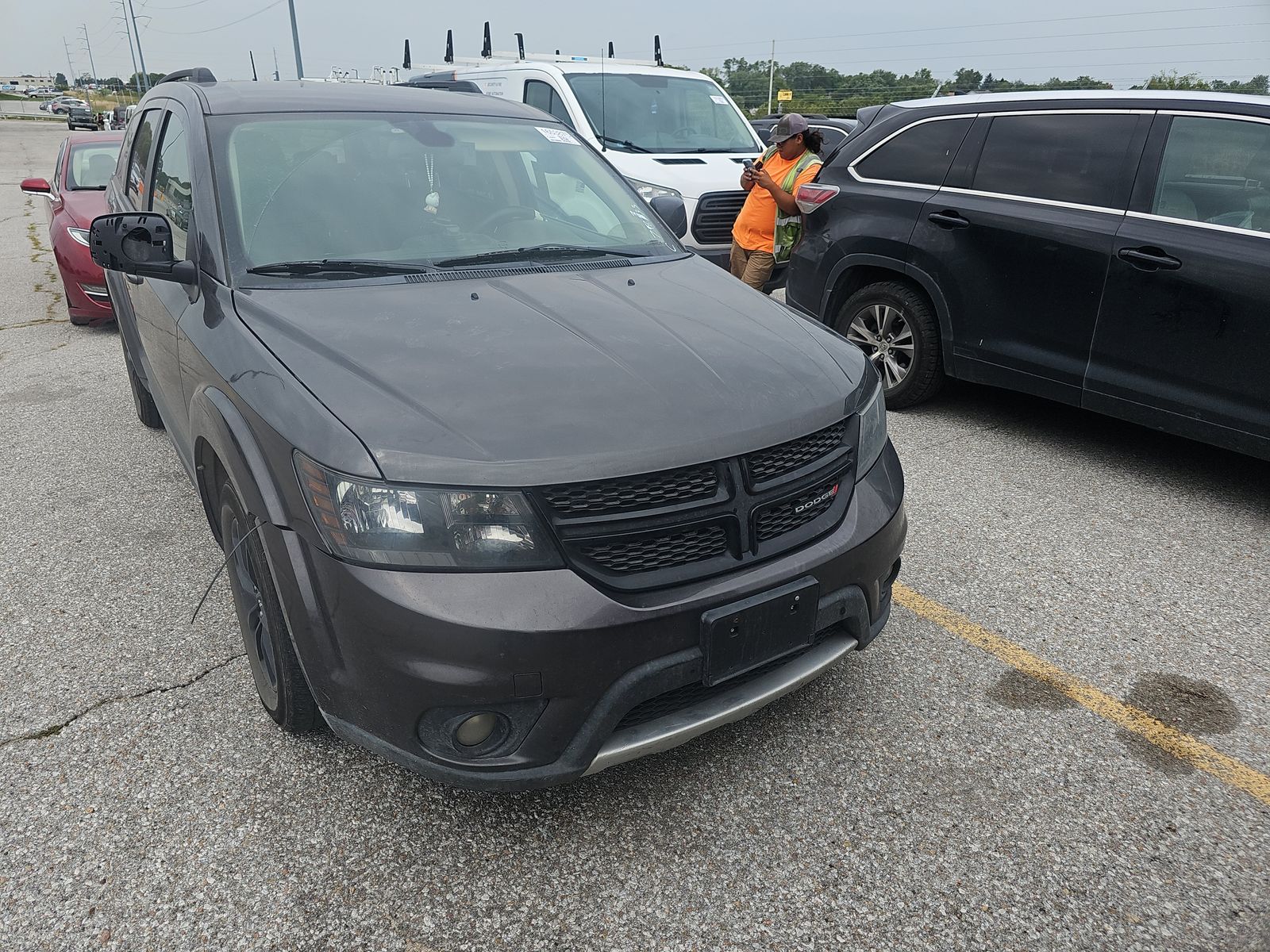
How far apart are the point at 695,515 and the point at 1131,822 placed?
4.79ft

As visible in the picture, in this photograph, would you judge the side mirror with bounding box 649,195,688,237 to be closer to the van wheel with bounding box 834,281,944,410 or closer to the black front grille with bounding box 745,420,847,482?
the van wheel with bounding box 834,281,944,410

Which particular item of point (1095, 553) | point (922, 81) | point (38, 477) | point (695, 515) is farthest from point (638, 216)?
point (922, 81)

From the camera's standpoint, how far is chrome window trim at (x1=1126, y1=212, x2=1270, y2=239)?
12.9 feet

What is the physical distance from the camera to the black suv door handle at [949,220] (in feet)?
16.1

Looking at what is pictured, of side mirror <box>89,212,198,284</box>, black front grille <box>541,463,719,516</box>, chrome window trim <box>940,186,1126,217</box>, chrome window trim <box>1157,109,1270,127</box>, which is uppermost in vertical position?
chrome window trim <box>1157,109,1270,127</box>

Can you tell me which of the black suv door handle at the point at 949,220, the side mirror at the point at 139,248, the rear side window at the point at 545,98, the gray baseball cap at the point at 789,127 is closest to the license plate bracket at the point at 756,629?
the side mirror at the point at 139,248

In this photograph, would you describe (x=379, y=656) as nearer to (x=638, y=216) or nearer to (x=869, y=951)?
(x=869, y=951)

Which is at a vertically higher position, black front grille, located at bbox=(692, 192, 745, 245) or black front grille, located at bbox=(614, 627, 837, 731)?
black front grille, located at bbox=(692, 192, 745, 245)

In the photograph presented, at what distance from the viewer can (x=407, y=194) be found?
3109 millimetres

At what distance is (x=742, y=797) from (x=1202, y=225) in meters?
3.44

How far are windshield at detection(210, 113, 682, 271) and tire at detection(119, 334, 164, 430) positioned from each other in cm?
208

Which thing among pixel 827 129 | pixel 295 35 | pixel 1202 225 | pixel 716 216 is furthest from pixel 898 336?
pixel 295 35

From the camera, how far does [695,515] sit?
6.88 feet

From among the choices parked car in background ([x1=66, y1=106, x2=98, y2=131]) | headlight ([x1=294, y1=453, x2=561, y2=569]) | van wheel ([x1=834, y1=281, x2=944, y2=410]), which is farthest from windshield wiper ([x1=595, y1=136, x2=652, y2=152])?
parked car in background ([x1=66, y1=106, x2=98, y2=131])
